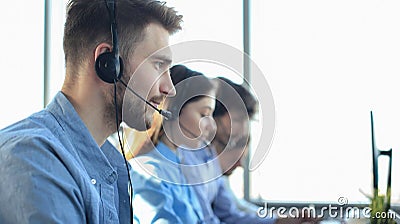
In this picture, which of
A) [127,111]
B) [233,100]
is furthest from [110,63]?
[233,100]

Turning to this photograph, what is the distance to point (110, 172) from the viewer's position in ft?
2.85

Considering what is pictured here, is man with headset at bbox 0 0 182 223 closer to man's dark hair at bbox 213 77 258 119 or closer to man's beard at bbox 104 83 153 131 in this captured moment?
man's beard at bbox 104 83 153 131

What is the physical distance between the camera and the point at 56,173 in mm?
715

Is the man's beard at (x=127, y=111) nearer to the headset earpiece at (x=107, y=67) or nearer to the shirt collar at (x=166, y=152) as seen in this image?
the headset earpiece at (x=107, y=67)

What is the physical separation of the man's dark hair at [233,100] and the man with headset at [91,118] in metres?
0.70

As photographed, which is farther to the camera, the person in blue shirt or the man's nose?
the person in blue shirt

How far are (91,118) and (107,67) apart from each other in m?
0.09

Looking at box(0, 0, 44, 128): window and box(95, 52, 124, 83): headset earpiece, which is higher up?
box(0, 0, 44, 128): window

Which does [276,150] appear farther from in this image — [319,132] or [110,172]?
[110,172]

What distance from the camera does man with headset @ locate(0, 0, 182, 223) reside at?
27.5 inches

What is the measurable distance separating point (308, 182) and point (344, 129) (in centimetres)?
32

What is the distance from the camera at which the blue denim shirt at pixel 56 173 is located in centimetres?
69

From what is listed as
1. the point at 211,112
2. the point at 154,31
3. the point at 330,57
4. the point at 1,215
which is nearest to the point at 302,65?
the point at 330,57

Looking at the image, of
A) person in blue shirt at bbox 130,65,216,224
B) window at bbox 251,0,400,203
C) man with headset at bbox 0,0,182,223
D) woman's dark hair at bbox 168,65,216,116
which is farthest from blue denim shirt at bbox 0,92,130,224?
window at bbox 251,0,400,203
